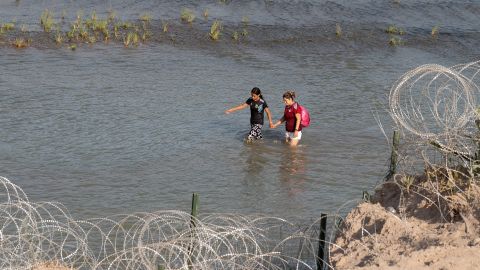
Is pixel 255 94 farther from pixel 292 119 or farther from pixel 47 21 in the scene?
pixel 47 21

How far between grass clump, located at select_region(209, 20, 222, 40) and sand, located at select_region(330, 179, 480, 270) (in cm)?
1520

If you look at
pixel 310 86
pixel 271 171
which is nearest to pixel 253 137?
pixel 271 171

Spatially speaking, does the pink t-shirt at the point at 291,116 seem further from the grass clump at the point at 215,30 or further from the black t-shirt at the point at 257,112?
the grass clump at the point at 215,30

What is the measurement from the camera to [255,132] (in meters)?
14.0

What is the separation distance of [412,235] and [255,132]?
6.90 metres

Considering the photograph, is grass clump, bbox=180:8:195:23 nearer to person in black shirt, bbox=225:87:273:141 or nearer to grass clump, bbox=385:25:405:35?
grass clump, bbox=385:25:405:35

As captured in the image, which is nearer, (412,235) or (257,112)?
(412,235)

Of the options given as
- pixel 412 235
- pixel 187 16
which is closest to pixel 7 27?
pixel 187 16

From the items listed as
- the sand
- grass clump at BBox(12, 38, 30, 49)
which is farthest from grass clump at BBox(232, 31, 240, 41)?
the sand

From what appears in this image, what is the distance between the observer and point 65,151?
42.3ft

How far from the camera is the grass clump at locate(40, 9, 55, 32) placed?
73.6 feet

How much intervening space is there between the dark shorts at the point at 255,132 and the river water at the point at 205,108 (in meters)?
0.15

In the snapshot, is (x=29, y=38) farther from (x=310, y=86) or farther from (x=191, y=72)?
(x=310, y=86)

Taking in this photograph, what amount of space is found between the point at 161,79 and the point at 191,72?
1.02 m
